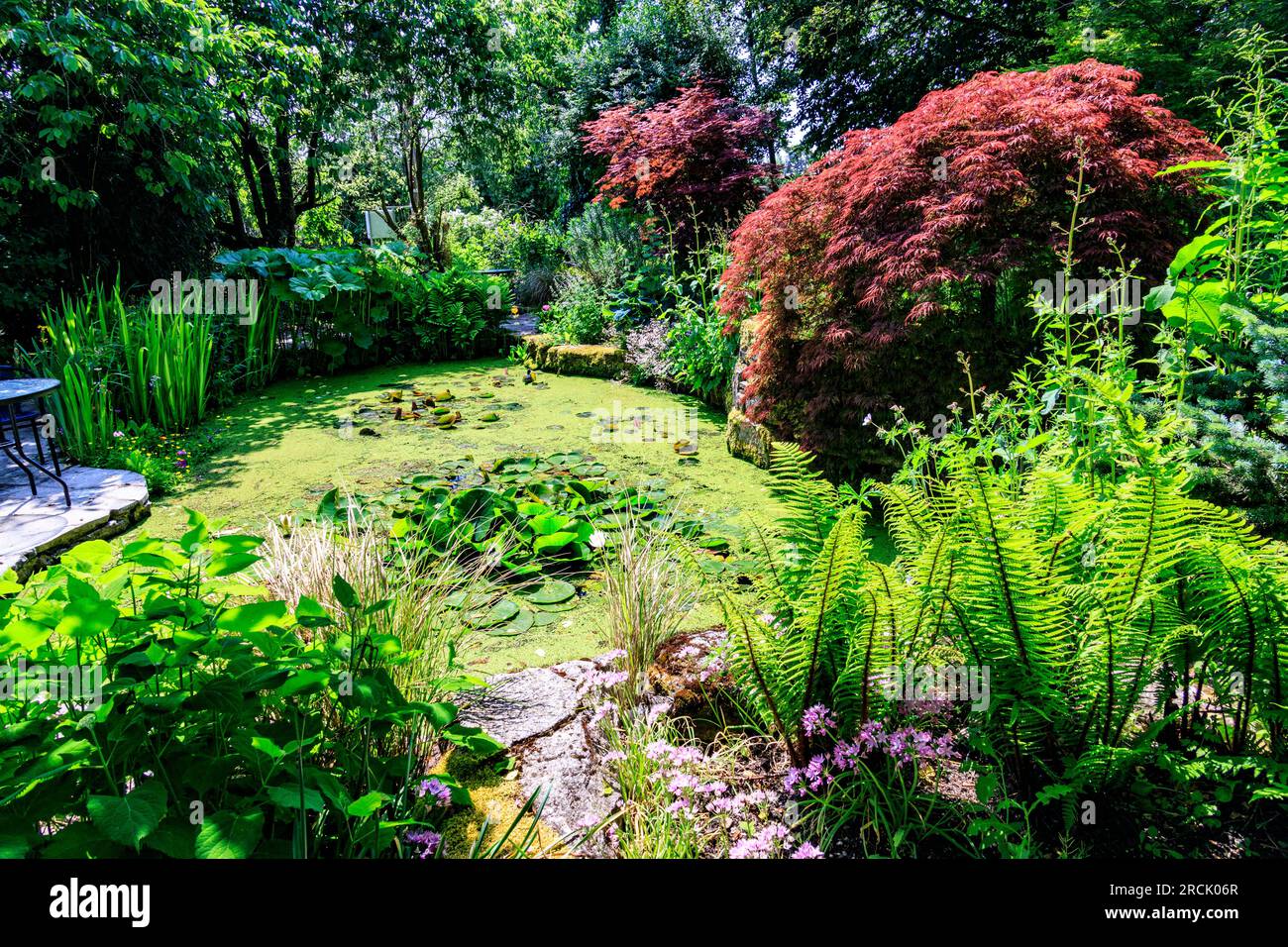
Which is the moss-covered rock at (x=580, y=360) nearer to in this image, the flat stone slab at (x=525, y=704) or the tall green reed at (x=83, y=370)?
the tall green reed at (x=83, y=370)

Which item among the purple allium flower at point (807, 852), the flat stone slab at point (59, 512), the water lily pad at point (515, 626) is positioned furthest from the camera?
the flat stone slab at point (59, 512)

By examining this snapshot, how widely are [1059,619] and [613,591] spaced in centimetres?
124

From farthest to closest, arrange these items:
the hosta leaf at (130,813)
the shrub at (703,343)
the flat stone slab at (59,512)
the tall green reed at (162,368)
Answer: the shrub at (703,343)
the tall green reed at (162,368)
the flat stone slab at (59,512)
the hosta leaf at (130,813)

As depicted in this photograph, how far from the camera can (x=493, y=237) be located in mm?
15641

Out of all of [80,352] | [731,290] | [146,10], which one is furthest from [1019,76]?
[146,10]

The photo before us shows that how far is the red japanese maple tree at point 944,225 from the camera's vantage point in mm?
3533

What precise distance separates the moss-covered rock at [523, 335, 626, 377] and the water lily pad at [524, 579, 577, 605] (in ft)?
15.7

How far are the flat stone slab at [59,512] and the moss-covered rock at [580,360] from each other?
4385 mm

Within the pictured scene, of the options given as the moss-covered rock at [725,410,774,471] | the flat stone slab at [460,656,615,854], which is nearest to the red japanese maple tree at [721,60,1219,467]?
the moss-covered rock at [725,410,774,471]

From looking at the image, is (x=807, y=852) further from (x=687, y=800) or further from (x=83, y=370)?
(x=83, y=370)

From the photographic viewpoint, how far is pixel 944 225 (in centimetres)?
360

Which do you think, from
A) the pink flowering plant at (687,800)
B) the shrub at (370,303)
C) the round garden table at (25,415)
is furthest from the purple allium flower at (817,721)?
the shrub at (370,303)

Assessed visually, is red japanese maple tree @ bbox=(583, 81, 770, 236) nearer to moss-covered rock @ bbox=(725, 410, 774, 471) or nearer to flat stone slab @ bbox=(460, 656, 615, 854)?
moss-covered rock @ bbox=(725, 410, 774, 471)

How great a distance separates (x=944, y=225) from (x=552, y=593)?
8.31 feet
